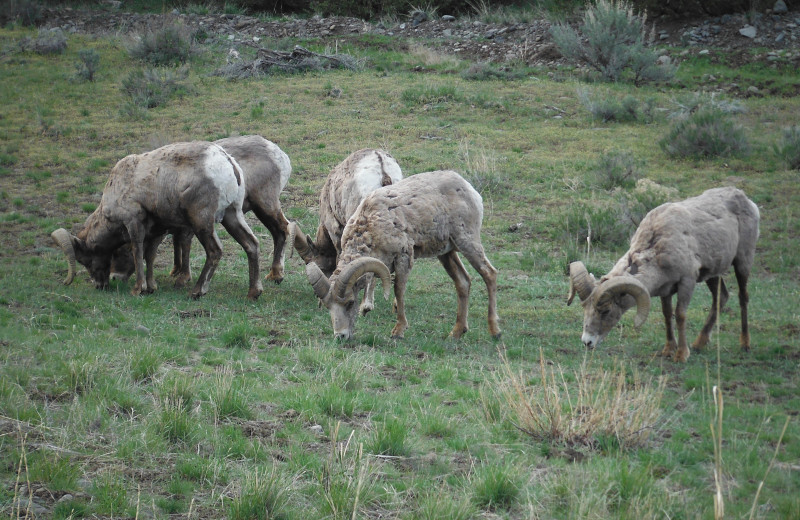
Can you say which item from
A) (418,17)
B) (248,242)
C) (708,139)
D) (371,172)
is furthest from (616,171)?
(418,17)

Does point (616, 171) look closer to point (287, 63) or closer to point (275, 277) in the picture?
point (275, 277)

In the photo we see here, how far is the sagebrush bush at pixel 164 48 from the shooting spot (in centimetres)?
2623

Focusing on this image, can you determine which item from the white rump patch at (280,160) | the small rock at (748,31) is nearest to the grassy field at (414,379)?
the white rump patch at (280,160)

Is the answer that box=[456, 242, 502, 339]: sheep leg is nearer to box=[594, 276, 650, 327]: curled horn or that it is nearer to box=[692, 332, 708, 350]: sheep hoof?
box=[594, 276, 650, 327]: curled horn

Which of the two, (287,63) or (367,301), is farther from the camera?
(287,63)

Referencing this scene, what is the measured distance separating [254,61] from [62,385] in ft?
67.8

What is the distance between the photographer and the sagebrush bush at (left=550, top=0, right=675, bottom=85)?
23531 mm

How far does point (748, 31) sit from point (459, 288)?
A: 20617 mm

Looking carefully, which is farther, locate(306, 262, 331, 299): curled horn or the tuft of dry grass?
locate(306, 262, 331, 299): curled horn

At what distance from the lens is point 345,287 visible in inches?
344

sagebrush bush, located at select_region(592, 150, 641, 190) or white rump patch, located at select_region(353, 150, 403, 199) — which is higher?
white rump patch, located at select_region(353, 150, 403, 199)

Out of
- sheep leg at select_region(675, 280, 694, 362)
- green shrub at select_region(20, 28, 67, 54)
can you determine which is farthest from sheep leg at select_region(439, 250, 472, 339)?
green shrub at select_region(20, 28, 67, 54)

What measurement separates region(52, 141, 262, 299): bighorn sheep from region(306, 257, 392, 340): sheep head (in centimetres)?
Result: 240

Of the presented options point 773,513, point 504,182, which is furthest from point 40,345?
point 504,182
